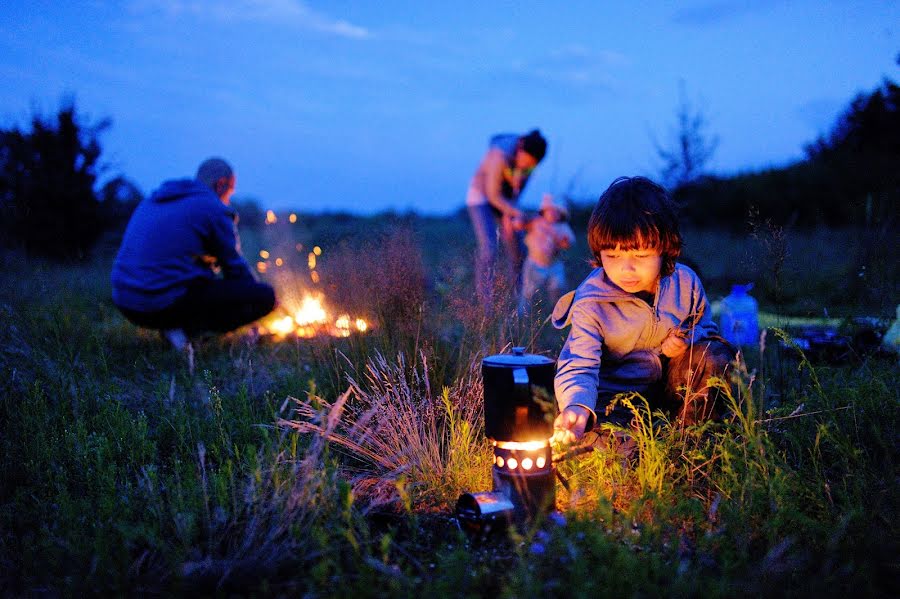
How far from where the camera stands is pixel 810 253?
8.58 metres

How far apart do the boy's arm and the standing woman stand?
3442mm

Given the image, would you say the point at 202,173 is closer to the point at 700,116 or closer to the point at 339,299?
the point at 339,299

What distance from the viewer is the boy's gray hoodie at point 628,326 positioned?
9.27 ft

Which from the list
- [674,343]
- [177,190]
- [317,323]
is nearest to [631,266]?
[674,343]

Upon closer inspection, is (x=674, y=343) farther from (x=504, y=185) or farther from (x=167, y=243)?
(x=504, y=185)

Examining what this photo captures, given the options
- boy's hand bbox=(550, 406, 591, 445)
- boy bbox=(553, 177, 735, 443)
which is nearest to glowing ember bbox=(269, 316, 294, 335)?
boy bbox=(553, 177, 735, 443)

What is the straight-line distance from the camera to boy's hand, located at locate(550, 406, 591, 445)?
7.70 feet

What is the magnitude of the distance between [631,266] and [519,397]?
0.94 m

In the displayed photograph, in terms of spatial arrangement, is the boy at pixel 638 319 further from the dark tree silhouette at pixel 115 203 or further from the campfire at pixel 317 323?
the dark tree silhouette at pixel 115 203

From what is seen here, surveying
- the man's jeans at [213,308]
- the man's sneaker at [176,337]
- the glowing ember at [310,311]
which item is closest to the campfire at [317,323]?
the glowing ember at [310,311]

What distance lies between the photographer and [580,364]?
2.69m

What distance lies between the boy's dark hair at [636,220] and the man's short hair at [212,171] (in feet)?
12.8

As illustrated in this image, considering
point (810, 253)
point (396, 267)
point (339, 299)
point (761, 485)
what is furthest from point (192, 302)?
point (810, 253)

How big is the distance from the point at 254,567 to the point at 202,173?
446cm
